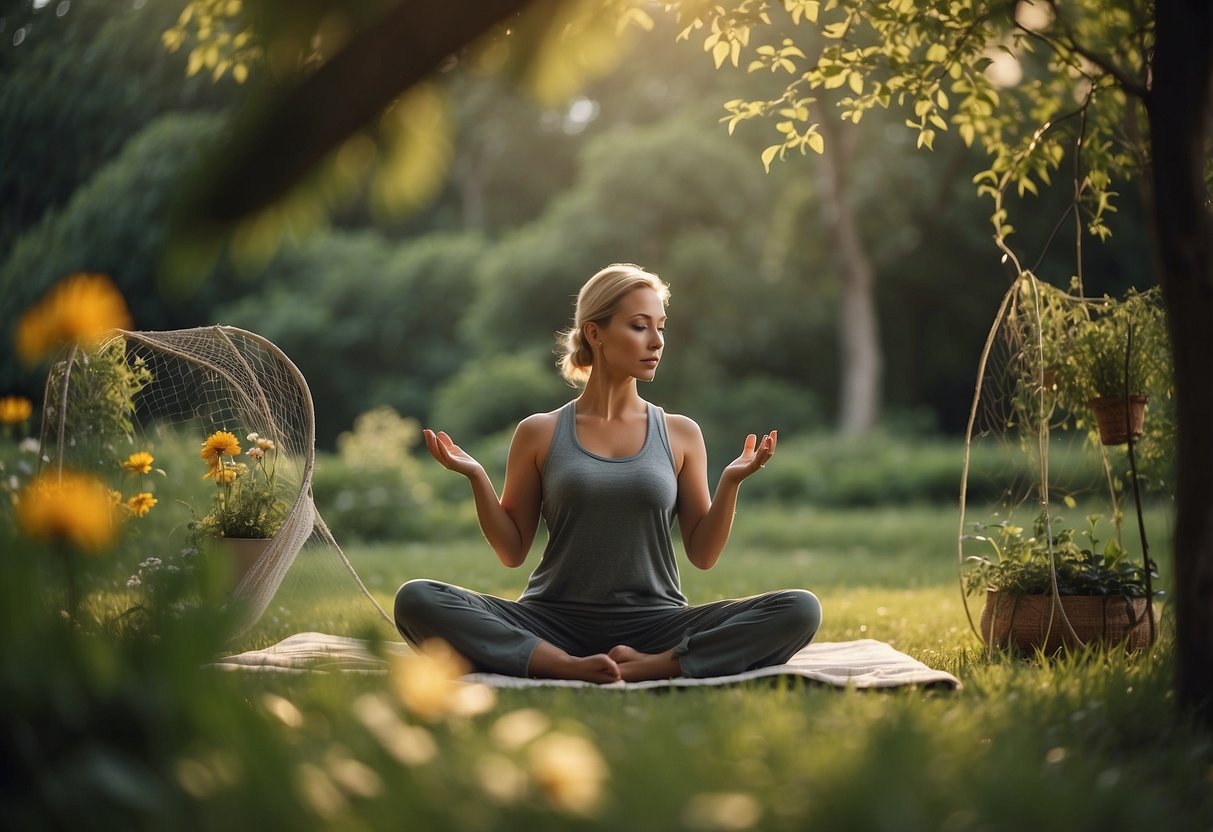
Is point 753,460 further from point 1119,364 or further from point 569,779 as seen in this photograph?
point 569,779

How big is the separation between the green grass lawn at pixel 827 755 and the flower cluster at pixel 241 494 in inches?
60.2

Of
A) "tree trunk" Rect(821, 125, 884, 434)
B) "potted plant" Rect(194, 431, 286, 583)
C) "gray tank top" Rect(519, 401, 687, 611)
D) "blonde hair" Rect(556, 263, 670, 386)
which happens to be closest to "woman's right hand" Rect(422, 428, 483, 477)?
"gray tank top" Rect(519, 401, 687, 611)

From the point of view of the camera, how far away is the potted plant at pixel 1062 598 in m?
4.02

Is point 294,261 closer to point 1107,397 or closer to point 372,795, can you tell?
point 1107,397

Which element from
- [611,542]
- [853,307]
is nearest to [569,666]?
[611,542]

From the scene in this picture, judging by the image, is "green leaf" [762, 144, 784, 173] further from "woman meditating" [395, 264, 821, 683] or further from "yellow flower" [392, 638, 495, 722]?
"yellow flower" [392, 638, 495, 722]

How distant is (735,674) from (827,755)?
1625 millimetres

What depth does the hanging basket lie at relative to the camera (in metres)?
4.09

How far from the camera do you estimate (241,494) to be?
175 inches

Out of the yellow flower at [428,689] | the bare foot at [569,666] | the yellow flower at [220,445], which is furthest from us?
the yellow flower at [220,445]

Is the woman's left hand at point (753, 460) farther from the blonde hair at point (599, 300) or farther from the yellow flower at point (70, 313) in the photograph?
the yellow flower at point (70, 313)

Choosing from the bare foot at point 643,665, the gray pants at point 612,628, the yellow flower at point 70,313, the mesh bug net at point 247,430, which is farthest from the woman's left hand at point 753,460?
the yellow flower at point 70,313

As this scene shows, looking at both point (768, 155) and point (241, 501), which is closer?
point (768, 155)

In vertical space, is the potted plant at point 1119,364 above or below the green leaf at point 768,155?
below
